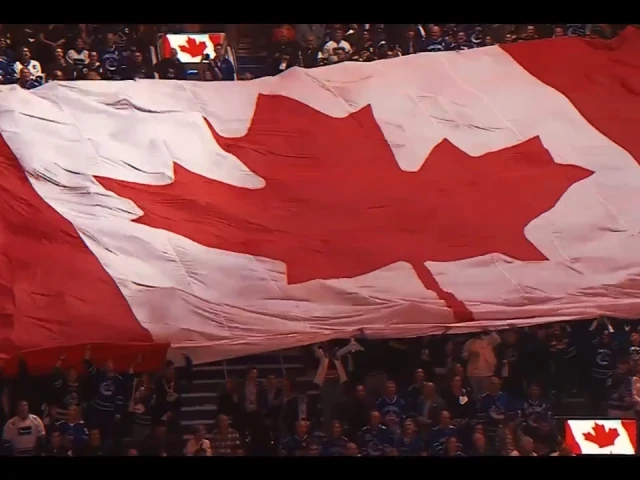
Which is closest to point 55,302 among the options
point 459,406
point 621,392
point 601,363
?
point 459,406

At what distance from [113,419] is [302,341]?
3.73ft

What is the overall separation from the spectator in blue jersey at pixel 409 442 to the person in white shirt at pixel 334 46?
2289mm

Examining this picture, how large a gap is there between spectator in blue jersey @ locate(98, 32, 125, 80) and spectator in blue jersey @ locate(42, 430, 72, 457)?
2190 mm

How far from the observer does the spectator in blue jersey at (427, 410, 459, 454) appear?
6.09m

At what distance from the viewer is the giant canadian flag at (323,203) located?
5895 millimetres

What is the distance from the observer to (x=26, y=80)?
6.63m

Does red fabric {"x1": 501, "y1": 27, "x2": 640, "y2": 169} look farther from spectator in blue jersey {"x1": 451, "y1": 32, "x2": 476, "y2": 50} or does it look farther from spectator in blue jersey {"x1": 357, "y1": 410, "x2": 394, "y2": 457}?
spectator in blue jersey {"x1": 357, "y1": 410, "x2": 394, "y2": 457}

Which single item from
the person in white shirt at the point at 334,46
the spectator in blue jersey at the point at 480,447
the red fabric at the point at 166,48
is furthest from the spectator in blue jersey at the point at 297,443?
the red fabric at the point at 166,48

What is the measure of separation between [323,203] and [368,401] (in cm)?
115

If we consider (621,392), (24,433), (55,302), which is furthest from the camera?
(621,392)

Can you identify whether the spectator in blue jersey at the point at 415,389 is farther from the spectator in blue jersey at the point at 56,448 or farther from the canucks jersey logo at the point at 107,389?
the spectator in blue jersey at the point at 56,448

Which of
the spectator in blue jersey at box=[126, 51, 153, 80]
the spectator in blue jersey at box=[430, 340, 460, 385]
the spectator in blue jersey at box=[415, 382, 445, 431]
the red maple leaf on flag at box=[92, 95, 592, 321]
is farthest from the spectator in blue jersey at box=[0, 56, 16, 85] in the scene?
the spectator in blue jersey at box=[415, 382, 445, 431]

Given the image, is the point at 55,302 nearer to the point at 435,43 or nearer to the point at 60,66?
the point at 60,66

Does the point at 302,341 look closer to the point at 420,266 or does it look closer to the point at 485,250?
the point at 420,266
